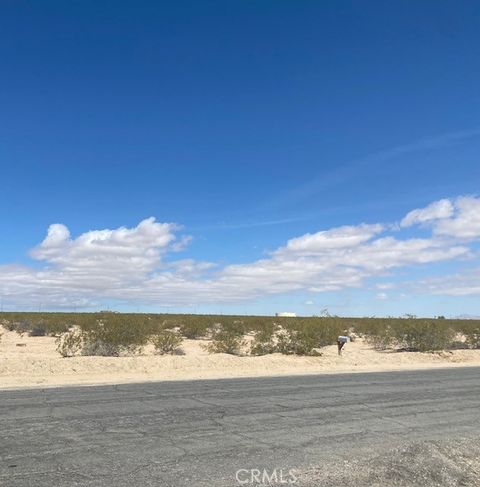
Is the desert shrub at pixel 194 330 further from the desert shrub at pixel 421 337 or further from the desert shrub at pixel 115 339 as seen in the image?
the desert shrub at pixel 115 339

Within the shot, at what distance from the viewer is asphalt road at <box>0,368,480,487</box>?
759cm

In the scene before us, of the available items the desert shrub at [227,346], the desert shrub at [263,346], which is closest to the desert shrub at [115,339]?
the desert shrub at [227,346]

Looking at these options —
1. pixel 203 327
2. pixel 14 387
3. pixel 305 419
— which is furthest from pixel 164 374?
pixel 203 327

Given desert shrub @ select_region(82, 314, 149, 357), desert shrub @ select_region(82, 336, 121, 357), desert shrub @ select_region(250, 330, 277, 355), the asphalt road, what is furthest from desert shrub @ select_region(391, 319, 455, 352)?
the asphalt road

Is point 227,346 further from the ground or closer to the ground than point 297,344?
closer to the ground

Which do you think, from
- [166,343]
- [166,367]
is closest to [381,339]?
[166,343]

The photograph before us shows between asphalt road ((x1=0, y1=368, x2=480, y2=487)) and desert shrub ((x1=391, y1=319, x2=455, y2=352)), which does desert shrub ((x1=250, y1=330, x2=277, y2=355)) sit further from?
asphalt road ((x1=0, y1=368, x2=480, y2=487))

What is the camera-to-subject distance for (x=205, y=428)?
10.4 m

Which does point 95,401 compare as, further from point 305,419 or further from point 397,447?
point 397,447

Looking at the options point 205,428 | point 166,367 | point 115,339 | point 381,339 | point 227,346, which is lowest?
point 205,428

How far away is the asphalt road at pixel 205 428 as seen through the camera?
7594 mm

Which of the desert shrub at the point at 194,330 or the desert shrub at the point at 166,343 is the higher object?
the desert shrub at the point at 194,330

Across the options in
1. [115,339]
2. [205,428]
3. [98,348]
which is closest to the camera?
[205,428]

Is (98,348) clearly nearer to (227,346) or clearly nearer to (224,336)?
(227,346)
